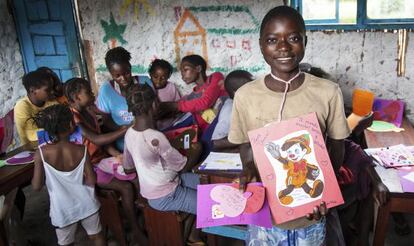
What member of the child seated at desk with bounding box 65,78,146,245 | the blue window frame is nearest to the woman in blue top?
the child seated at desk with bounding box 65,78,146,245

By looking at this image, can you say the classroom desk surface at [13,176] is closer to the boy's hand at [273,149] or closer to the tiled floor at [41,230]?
the tiled floor at [41,230]

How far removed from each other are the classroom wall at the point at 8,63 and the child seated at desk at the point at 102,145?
2655mm

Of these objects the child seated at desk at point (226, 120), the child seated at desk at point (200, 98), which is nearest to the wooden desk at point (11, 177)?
the child seated at desk at point (200, 98)

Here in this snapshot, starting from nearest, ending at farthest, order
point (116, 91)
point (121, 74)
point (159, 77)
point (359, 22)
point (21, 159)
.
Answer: point (21, 159)
point (121, 74)
point (116, 91)
point (359, 22)
point (159, 77)

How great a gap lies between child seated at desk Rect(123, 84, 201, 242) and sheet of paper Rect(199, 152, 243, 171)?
18cm

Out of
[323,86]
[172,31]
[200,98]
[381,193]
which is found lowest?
[381,193]

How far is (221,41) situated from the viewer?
151 inches

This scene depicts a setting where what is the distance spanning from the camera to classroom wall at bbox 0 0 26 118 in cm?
484

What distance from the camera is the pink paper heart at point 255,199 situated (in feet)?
4.42

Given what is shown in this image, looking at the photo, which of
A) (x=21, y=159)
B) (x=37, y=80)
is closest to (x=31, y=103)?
(x=37, y=80)

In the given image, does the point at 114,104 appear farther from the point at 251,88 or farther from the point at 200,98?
the point at 251,88

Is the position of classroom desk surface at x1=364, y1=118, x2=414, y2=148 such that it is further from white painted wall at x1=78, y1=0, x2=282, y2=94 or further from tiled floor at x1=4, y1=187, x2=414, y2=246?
white painted wall at x1=78, y1=0, x2=282, y2=94

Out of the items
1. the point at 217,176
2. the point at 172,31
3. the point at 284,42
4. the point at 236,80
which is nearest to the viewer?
the point at 284,42

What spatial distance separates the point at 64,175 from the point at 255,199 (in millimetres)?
1413
